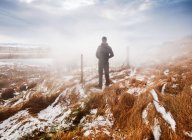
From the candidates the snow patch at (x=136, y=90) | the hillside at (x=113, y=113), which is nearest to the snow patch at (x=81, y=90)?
the hillside at (x=113, y=113)

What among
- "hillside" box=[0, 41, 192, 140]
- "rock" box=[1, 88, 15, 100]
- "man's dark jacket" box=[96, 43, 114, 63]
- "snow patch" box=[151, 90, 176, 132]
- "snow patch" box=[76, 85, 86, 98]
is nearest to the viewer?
"snow patch" box=[151, 90, 176, 132]

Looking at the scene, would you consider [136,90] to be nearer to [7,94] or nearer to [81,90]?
[81,90]

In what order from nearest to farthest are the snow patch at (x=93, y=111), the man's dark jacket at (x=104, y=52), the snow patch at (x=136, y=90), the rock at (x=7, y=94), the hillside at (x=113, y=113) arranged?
the hillside at (x=113, y=113) < the snow patch at (x=93, y=111) < the snow patch at (x=136, y=90) < the man's dark jacket at (x=104, y=52) < the rock at (x=7, y=94)

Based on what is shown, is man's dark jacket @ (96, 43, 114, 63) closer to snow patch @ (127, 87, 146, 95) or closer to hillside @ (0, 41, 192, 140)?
hillside @ (0, 41, 192, 140)

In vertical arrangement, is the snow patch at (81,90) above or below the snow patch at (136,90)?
below

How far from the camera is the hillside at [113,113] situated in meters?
6.75

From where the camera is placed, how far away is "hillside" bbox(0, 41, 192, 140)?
22.2 feet

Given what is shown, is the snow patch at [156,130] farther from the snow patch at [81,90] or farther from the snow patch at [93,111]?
the snow patch at [81,90]

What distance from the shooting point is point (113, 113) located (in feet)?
26.7

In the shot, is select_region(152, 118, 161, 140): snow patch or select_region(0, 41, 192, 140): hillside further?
select_region(0, 41, 192, 140): hillside

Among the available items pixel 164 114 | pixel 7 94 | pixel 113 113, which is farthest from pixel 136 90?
pixel 7 94

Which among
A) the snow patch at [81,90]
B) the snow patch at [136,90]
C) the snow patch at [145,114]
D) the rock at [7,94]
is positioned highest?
the snow patch at [136,90]

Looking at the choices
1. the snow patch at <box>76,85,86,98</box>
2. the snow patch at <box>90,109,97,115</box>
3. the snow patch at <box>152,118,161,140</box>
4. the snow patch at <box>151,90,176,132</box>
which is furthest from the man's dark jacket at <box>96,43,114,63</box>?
the snow patch at <box>152,118,161,140</box>

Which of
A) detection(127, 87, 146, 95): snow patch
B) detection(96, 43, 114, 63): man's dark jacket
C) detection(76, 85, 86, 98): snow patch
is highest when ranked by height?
detection(96, 43, 114, 63): man's dark jacket
